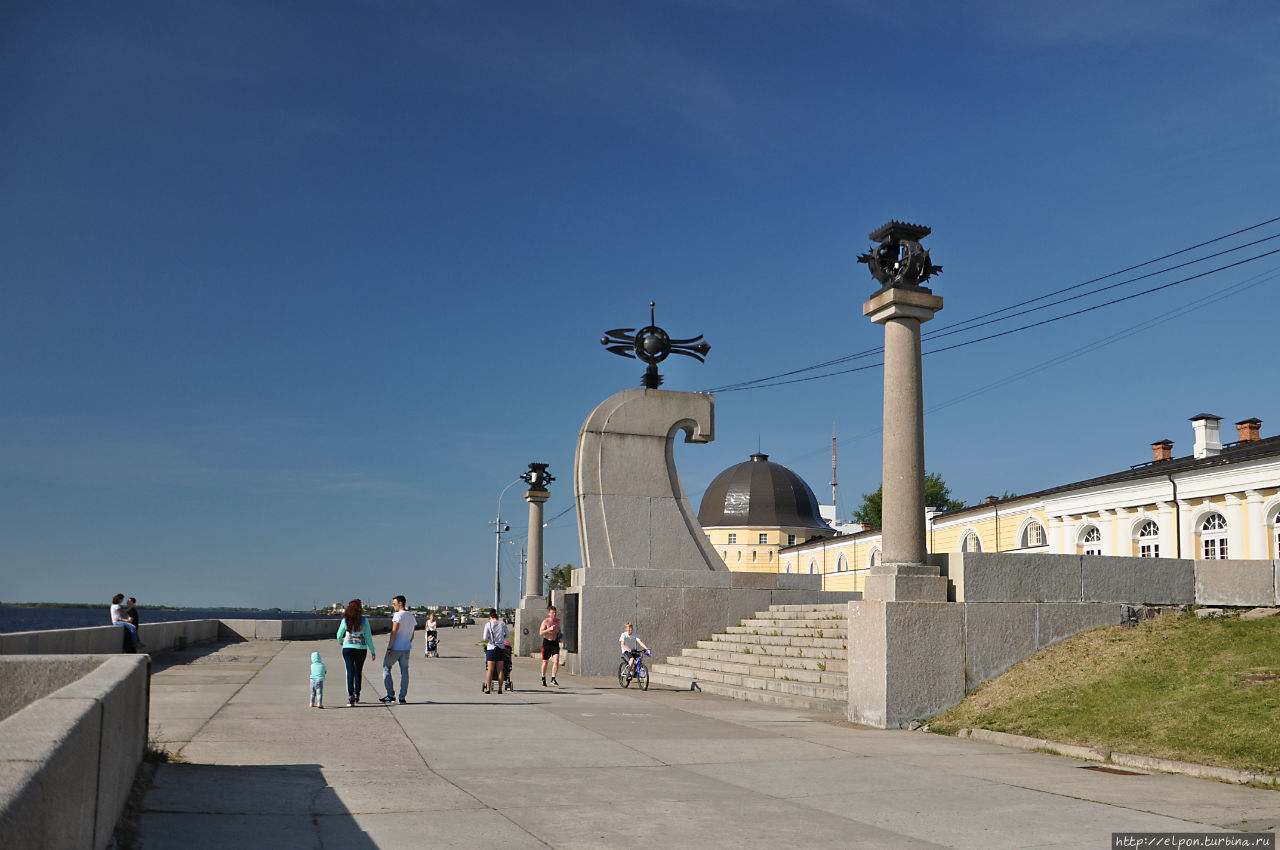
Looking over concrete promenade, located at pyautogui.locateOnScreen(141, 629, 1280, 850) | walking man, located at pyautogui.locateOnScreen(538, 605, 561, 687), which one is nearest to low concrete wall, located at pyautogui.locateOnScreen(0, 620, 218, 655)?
concrete promenade, located at pyautogui.locateOnScreen(141, 629, 1280, 850)

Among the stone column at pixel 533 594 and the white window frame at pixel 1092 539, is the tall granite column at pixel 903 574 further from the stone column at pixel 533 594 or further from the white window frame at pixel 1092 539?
the white window frame at pixel 1092 539

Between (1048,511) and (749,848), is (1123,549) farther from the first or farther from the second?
(749,848)

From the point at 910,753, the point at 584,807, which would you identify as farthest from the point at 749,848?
the point at 910,753

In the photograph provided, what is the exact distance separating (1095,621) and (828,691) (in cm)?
409

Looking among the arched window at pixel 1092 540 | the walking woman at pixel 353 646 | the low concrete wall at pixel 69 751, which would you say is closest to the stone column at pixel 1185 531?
the arched window at pixel 1092 540

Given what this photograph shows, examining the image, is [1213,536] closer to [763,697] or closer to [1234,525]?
[1234,525]

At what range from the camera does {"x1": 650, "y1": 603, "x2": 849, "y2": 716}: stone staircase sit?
1697cm

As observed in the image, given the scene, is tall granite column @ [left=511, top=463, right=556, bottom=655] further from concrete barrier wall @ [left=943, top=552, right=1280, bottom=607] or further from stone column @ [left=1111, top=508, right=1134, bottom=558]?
stone column @ [left=1111, top=508, right=1134, bottom=558]

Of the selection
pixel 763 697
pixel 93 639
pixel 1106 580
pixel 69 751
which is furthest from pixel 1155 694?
pixel 93 639

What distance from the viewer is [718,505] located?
101 metres

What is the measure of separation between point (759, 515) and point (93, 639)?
80845 millimetres

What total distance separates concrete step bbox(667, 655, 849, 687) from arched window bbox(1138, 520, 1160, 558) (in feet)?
100

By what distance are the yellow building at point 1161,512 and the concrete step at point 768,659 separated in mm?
18779

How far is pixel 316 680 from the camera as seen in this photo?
14.6 m
